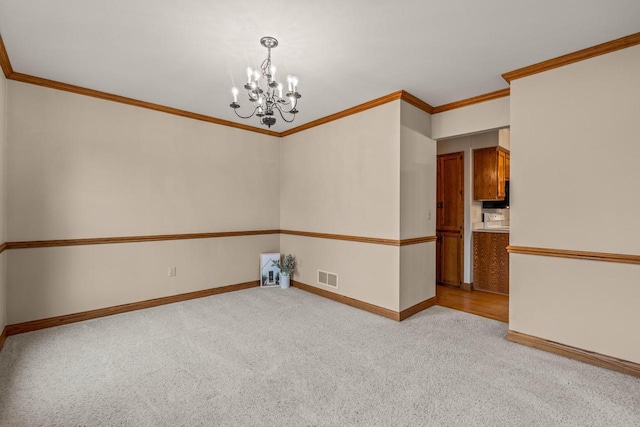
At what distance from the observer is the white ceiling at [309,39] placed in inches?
80.4

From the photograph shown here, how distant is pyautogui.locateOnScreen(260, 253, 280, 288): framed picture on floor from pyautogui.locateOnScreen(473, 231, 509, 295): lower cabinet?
3.15 meters

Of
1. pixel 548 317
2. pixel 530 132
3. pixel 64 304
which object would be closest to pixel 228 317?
pixel 64 304

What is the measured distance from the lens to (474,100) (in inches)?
140

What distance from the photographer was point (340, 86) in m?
3.31

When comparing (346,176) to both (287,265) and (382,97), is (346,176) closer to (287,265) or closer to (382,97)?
(382,97)

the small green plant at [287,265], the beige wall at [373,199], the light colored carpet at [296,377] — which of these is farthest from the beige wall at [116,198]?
the beige wall at [373,199]

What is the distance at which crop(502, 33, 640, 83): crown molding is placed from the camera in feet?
7.74

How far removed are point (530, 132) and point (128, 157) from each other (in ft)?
14.4

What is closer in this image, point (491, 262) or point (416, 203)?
point (416, 203)

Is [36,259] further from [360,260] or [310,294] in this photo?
[360,260]

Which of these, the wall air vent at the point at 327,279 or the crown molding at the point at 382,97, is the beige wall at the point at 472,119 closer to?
the crown molding at the point at 382,97

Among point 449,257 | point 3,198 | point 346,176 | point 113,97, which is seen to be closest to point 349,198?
point 346,176

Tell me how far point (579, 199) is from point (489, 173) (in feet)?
7.60

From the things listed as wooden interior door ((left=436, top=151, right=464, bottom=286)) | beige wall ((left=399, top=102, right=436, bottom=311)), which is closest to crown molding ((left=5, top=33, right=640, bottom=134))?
beige wall ((left=399, top=102, right=436, bottom=311))
